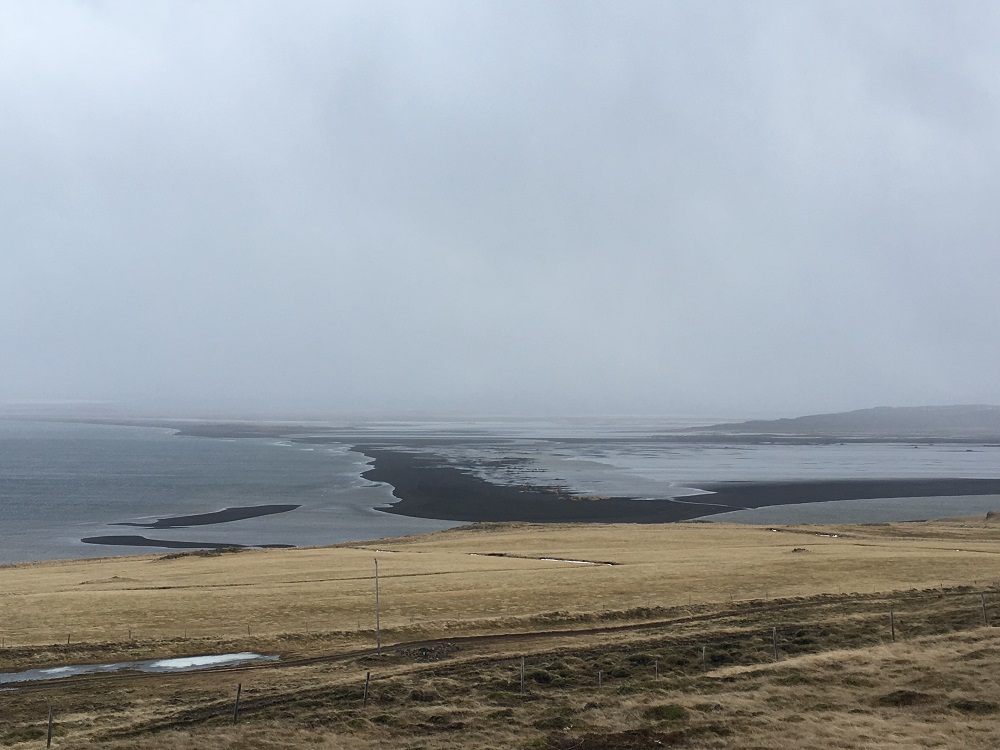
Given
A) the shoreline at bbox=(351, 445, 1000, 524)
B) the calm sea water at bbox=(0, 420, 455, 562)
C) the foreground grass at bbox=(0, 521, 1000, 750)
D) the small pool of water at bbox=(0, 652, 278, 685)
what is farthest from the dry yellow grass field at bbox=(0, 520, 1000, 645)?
the shoreline at bbox=(351, 445, 1000, 524)

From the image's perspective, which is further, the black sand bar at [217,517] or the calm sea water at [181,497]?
the black sand bar at [217,517]

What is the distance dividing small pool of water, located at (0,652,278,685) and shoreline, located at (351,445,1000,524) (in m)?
47.9

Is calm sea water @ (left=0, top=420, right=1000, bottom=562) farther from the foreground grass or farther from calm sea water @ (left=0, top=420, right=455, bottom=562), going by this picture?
the foreground grass

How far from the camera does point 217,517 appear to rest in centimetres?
7756

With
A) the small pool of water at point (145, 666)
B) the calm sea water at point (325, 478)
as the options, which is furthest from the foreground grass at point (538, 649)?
the calm sea water at point (325, 478)

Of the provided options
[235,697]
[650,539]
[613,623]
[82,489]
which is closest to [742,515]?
[650,539]

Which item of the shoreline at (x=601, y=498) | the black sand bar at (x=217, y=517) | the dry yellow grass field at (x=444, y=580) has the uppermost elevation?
the dry yellow grass field at (x=444, y=580)

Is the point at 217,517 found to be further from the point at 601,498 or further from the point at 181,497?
the point at 601,498

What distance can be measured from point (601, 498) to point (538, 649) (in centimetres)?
6144

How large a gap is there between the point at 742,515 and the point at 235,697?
63658mm

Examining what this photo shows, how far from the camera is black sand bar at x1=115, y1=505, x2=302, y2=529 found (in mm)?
72688

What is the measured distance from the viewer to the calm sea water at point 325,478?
229 ft

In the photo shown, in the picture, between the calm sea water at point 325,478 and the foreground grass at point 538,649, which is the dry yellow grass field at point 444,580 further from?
the calm sea water at point 325,478

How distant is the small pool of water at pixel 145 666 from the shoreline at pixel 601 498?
47.9 metres
